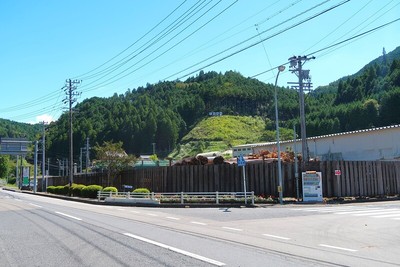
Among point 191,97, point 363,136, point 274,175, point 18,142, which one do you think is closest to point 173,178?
point 274,175

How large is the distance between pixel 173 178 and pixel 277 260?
30.0m

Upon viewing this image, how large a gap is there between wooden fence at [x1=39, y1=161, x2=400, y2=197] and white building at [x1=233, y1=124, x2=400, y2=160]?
8170mm

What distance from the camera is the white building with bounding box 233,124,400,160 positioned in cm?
4506

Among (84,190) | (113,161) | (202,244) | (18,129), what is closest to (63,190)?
(113,161)

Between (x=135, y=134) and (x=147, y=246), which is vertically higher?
(x=135, y=134)

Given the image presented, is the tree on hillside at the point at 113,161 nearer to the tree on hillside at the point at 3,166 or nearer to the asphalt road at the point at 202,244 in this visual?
the asphalt road at the point at 202,244

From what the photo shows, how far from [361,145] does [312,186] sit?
2183cm

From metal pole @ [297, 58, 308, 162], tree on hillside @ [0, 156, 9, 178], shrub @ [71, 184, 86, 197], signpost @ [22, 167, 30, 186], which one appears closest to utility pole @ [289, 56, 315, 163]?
metal pole @ [297, 58, 308, 162]

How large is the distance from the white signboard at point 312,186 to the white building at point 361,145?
10316mm

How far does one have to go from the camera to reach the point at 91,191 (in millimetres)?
40781

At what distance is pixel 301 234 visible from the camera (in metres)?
13.1

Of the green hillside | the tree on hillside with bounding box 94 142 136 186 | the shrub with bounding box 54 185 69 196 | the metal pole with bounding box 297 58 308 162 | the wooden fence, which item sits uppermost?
the green hillside

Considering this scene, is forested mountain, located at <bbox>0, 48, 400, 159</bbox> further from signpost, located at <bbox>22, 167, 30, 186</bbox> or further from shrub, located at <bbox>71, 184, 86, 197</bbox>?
shrub, located at <bbox>71, 184, 86, 197</bbox>

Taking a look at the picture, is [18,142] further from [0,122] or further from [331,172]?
[0,122]
